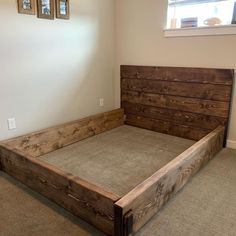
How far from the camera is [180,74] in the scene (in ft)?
10.2

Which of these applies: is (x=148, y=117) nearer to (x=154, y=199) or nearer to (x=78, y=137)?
(x=78, y=137)

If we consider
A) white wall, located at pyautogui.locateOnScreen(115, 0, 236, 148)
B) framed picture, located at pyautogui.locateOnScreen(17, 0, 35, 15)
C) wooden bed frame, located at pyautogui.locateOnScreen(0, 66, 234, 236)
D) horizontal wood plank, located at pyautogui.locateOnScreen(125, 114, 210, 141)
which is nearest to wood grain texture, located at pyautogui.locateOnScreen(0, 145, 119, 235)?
wooden bed frame, located at pyautogui.locateOnScreen(0, 66, 234, 236)

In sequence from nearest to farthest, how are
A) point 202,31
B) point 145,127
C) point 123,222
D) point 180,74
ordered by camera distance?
point 123,222 < point 202,31 < point 180,74 < point 145,127

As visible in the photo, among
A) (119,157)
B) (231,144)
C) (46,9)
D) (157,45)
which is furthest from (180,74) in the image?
(46,9)

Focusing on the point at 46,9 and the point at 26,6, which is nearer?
the point at 26,6

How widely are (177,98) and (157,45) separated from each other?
2.57 feet

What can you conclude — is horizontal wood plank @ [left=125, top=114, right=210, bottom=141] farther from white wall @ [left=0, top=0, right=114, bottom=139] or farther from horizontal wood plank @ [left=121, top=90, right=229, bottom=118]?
white wall @ [left=0, top=0, right=114, bottom=139]

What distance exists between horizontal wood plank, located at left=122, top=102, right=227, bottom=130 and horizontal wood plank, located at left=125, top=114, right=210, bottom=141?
5cm

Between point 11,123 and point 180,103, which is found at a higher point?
point 180,103

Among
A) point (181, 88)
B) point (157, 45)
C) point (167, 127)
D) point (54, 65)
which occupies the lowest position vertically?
point (167, 127)

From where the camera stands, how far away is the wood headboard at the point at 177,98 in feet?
9.48

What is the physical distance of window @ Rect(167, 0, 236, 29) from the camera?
110 inches

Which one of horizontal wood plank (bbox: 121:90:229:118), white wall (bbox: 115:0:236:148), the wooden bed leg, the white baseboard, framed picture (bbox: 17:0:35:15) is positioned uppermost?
framed picture (bbox: 17:0:35:15)

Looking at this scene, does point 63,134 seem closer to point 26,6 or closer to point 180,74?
point 26,6
